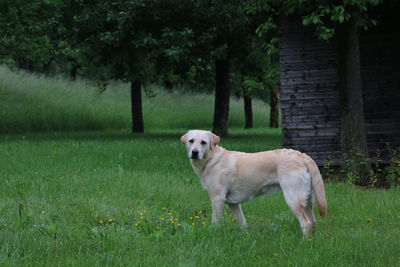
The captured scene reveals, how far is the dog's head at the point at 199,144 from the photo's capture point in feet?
22.3

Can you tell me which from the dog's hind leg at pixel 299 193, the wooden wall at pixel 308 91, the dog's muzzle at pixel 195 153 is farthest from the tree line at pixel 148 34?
the dog's hind leg at pixel 299 193

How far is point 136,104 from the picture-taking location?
2772 centimetres

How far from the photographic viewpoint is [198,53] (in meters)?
21.5

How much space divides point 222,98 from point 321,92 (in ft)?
35.6

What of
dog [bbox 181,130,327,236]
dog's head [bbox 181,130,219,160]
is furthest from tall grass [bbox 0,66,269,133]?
dog [bbox 181,130,327,236]

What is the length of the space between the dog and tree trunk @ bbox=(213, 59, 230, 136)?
58.5 feet

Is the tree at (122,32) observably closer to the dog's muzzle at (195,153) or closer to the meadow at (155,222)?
the meadow at (155,222)

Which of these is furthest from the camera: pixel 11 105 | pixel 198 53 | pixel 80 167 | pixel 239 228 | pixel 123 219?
pixel 11 105

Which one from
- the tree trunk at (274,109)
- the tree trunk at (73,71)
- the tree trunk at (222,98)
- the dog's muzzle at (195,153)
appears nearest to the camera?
the dog's muzzle at (195,153)

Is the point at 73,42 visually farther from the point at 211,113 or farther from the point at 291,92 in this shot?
the point at 211,113

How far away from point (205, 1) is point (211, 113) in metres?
17.9

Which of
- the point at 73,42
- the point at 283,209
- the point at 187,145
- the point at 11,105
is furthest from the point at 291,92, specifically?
the point at 11,105

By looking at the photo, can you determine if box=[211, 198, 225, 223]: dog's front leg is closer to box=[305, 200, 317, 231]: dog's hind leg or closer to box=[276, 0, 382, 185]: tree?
box=[305, 200, 317, 231]: dog's hind leg

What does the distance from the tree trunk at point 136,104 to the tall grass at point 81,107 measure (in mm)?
1834
